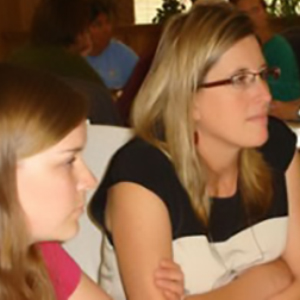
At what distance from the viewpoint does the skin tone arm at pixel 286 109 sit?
3.14 m

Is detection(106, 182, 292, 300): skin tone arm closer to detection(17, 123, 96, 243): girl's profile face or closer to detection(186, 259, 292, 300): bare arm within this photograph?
detection(186, 259, 292, 300): bare arm

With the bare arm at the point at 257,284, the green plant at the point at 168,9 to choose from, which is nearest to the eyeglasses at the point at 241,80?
the bare arm at the point at 257,284

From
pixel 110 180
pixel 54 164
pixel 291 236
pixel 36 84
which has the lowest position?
pixel 291 236

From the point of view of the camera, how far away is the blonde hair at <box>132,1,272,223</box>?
1.62 meters

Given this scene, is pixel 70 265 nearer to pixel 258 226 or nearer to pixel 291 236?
pixel 258 226

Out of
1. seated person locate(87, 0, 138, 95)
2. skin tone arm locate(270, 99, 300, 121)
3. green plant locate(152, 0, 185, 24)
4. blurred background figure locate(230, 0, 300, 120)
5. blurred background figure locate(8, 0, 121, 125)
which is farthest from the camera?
green plant locate(152, 0, 185, 24)

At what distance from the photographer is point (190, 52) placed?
1614 millimetres

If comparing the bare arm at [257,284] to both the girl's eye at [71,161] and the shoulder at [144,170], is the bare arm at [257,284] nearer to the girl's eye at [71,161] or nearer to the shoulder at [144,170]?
the shoulder at [144,170]

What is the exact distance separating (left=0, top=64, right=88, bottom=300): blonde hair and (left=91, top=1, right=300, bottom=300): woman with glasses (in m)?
0.41

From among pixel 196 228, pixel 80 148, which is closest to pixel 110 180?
pixel 196 228

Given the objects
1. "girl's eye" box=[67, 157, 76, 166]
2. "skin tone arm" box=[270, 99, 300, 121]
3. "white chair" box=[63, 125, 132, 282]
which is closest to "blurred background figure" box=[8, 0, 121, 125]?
"white chair" box=[63, 125, 132, 282]

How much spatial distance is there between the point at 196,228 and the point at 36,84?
1.93ft

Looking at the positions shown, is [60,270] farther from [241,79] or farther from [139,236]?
[241,79]

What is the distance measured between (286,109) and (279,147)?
1.48 metres
